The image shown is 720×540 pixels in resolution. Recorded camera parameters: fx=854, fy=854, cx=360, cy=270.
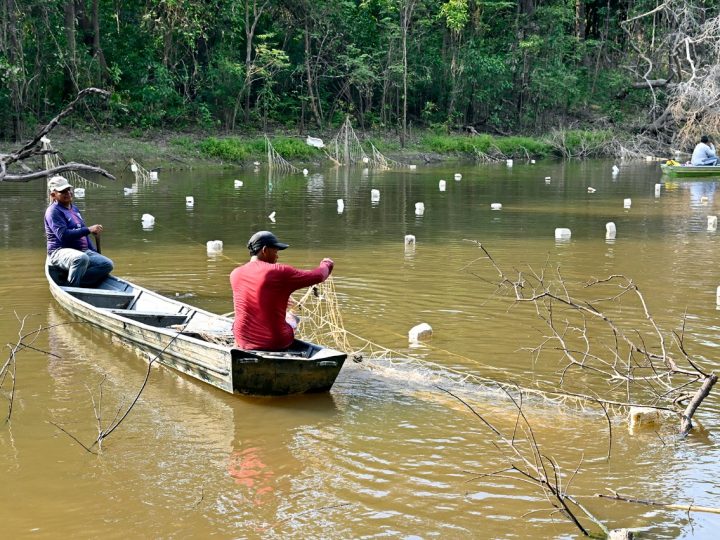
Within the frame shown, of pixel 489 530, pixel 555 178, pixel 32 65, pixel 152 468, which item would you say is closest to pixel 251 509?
pixel 152 468

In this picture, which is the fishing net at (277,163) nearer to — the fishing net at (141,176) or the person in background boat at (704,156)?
the fishing net at (141,176)

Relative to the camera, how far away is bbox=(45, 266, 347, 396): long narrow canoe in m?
7.50

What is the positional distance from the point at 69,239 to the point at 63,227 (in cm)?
17

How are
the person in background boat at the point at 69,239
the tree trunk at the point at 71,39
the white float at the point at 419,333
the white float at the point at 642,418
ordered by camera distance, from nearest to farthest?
the white float at the point at 642,418, the white float at the point at 419,333, the person in background boat at the point at 69,239, the tree trunk at the point at 71,39

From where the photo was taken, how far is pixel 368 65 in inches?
1572

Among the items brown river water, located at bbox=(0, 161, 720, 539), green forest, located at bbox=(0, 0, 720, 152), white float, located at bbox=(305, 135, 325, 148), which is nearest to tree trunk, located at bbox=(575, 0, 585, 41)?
green forest, located at bbox=(0, 0, 720, 152)

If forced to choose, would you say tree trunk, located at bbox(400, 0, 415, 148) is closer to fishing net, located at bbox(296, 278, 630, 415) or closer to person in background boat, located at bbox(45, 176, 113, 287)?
person in background boat, located at bbox(45, 176, 113, 287)

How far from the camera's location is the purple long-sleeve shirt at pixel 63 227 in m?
10.7

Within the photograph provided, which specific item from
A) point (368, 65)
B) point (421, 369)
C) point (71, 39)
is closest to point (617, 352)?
point (421, 369)

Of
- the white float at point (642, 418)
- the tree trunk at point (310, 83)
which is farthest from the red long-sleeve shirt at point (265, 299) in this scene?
the tree trunk at point (310, 83)

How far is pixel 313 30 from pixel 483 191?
16.2 meters

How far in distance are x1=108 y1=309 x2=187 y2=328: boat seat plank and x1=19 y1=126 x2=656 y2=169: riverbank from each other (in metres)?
18.6

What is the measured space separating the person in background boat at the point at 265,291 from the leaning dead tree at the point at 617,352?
1.74m

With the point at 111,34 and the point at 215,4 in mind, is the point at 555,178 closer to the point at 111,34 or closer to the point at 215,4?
the point at 215,4
